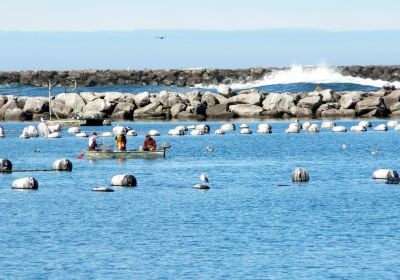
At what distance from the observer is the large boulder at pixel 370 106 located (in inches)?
5315

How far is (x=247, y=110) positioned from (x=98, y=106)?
1725 centimetres

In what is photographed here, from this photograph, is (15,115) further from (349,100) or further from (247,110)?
(349,100)

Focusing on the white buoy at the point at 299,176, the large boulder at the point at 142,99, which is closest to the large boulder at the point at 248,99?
the large boulder at the point at 142,99

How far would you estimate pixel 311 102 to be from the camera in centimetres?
13688

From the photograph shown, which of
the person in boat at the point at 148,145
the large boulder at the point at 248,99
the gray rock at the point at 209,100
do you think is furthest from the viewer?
the gray rock at the point at 209,100

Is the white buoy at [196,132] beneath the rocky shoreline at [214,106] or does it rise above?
beneath

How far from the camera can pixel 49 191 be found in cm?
6006

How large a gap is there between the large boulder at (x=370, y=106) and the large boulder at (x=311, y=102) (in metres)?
4.61

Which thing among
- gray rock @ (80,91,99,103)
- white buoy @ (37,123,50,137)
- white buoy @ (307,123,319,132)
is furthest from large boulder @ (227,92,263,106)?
white buoy @ (37,123,50,137)

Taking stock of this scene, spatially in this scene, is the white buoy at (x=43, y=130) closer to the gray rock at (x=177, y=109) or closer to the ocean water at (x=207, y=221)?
the ocean water at (x=207, y=221)

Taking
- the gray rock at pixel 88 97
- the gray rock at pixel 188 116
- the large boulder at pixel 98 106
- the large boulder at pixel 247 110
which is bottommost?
the gray rock at pixel 188 116

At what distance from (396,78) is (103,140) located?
10480cm

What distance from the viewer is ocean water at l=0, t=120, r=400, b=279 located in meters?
37.5

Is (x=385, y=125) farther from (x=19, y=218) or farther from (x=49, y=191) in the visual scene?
(x=19, y=218)
